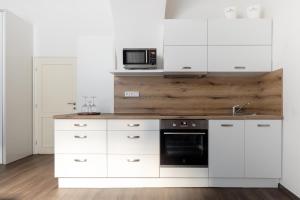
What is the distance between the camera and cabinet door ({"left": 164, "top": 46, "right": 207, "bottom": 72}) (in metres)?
3.52

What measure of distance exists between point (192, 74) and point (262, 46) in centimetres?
98

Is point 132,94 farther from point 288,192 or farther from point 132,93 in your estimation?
point 288,192

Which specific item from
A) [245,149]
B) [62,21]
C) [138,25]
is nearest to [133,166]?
[245,149]

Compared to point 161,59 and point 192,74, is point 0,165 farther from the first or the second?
point 192,74

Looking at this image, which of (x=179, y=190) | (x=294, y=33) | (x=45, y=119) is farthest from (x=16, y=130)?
(x=294, y=33)

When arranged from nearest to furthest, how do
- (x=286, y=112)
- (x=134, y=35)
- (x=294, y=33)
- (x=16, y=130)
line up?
(x=294, y=33)
(x=286, y=112)
(x=134, y=35)
(x=16, y=130)

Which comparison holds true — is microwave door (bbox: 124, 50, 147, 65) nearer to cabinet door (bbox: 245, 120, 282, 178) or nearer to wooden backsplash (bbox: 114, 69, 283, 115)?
wooden backsplash (bbox: 114, 69, 283, 115)

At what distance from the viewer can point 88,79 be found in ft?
13.6

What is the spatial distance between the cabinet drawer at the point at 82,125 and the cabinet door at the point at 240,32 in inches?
69.6

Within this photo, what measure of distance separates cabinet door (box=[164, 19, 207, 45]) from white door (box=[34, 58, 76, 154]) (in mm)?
2372

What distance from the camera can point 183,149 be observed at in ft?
10.7

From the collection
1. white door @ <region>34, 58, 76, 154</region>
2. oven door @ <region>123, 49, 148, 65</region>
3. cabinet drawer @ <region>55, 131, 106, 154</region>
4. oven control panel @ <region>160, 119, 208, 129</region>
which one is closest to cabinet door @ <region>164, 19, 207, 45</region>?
oven door @ <region>123, 49, 148, 65</region>

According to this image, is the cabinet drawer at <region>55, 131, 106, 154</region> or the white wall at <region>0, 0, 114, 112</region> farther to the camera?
the white wall at <region>0, 0, 114, 112</region>

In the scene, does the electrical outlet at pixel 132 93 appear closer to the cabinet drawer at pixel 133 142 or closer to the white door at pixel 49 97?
the cabinet drawer at pixel 133 142
